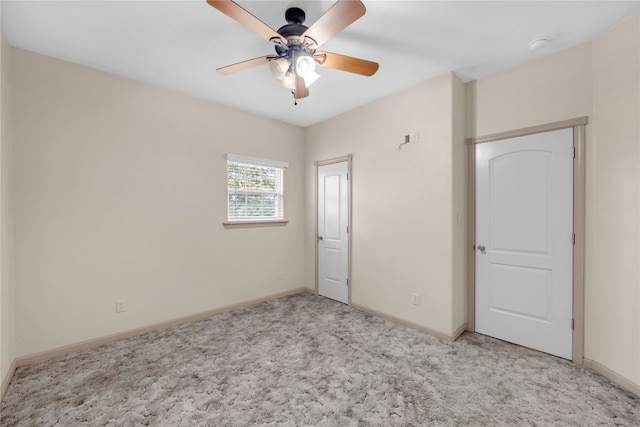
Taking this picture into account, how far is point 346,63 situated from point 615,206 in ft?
7.43

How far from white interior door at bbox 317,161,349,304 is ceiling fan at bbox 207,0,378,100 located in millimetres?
1864

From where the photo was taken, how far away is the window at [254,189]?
143 inches

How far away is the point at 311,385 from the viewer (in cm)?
206

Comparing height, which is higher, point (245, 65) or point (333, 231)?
point (245, 65)

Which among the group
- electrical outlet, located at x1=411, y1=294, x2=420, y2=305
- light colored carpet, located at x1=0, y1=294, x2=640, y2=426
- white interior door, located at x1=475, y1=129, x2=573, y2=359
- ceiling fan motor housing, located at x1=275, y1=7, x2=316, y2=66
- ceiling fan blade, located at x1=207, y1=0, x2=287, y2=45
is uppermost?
ceiling fan motor housing, located at x1=275, y1=7, x2=316, y2=66

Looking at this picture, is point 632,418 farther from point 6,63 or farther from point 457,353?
point 6,63

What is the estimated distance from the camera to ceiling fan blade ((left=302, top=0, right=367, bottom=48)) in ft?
4.49

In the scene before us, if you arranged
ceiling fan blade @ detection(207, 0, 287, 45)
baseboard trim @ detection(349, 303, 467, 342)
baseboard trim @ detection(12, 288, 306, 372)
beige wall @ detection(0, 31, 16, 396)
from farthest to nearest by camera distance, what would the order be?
baseboard trim @ detection(349, 303, 467, 342) → baseboard trim @ detection(12, 288, 306, 372) → beige wall @ detection(0, 31, 16, 396) → ceiling fan blade @ detection(207, 0, 287, 45)

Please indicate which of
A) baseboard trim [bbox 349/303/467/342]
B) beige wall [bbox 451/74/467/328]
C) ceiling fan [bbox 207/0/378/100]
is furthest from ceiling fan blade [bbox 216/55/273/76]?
baseboard trim [bbox 349/303/467/342]

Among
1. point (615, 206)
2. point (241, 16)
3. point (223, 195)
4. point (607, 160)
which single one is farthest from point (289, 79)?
point (615, 206)

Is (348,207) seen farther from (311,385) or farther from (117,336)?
(117,336)

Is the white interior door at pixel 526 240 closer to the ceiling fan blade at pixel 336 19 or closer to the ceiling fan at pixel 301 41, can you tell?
the ceiling fan at pixel 301 41

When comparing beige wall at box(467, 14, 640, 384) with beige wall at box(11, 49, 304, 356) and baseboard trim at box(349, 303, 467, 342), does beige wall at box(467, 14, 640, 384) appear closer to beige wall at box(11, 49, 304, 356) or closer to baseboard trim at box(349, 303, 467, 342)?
baseboard trim at box(349, 303, 467, 342)

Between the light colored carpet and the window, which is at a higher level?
the window
